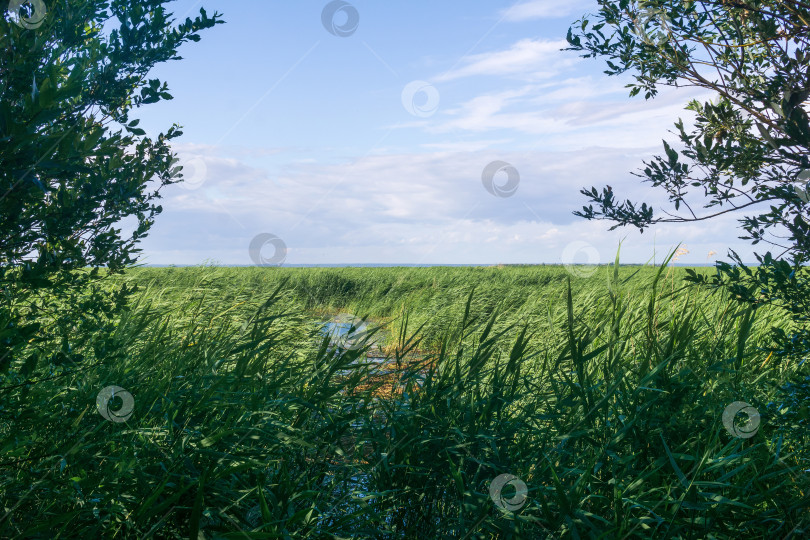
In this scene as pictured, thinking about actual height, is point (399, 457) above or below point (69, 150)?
below

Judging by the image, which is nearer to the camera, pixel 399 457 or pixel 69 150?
pixel 69 150

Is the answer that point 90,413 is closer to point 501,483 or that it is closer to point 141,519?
point 141,519

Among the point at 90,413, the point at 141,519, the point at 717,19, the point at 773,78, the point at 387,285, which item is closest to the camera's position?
the point at 141,519

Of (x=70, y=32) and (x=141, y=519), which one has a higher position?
(x=70, y=32)

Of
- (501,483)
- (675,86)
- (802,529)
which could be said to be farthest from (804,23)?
(501,483)

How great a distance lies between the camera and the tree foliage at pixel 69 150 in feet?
7.65

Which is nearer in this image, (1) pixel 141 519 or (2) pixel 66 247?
(1) pixel 141 519

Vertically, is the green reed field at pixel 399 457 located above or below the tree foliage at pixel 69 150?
below

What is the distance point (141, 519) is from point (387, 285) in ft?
50.8

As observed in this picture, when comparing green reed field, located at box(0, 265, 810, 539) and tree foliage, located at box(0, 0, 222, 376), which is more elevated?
tree foliage, located at box(0, 0, 222, 376)

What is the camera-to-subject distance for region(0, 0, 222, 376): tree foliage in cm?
233

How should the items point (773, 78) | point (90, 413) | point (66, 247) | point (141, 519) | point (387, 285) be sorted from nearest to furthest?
point (141, 519) → point (66, 247) → point (773, 78) → point (90, 413) → point (387, 285)

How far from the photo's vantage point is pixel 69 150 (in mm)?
2414

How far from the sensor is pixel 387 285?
18.0m
